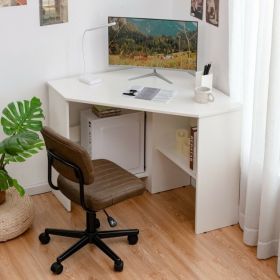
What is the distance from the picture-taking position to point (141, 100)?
14.2 feet

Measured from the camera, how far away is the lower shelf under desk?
445 cm

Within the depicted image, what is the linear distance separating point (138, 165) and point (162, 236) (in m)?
0.69

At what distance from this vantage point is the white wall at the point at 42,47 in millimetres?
4434

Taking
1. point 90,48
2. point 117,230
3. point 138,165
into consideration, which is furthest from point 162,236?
point 90,48

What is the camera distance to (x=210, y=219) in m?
4.41

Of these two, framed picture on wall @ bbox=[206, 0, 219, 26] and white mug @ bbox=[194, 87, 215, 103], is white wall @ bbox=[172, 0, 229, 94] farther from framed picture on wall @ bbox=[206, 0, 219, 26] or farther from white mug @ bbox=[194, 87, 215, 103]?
white mug @ bbox=[194, 87, 215, 103]

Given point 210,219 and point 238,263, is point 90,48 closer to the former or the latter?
point 210,219

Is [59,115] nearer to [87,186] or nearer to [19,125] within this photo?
[19,125]

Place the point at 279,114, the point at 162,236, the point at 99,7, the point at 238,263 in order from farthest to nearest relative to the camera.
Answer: the point at 99,7
the point at 162,236
the point at 238,263
the point at 279,114

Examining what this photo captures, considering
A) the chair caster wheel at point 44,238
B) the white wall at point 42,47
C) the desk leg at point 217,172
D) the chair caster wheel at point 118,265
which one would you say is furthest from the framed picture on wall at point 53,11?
the chair caster wheel at point 118,265

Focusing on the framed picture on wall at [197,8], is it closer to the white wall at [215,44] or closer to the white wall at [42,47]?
the white wall at [215,44]

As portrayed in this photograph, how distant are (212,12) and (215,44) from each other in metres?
0.20

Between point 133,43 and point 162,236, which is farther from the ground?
point 133,43

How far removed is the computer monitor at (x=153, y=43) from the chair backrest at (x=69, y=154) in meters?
1.07
